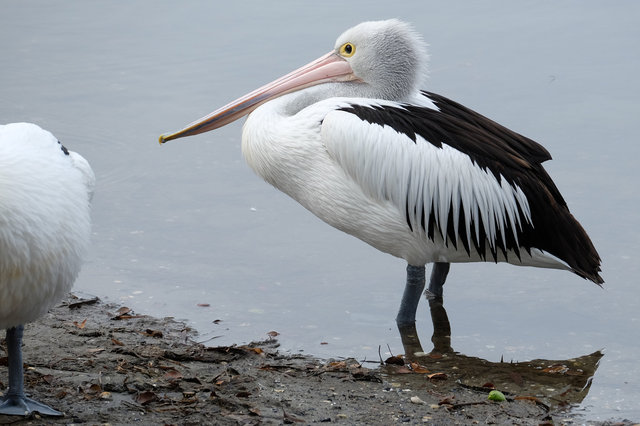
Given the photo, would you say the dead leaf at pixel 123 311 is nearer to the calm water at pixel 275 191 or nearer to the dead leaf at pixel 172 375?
the calm water at pixel 275 191

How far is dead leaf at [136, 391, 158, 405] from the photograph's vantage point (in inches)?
158

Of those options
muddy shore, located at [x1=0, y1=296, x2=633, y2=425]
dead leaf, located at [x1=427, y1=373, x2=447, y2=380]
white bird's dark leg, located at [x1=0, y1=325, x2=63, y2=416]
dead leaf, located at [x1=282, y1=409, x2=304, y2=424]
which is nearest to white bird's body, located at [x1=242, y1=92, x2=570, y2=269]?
muddy shore, located at [x1=0, y1=296, x2=633, y2=425]

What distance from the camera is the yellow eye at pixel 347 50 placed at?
5727 millimetres

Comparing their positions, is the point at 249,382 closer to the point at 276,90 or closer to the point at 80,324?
the point at 80,324

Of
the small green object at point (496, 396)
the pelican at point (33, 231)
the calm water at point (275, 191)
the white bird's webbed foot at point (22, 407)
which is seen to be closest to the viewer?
the pelican at point (33, 231)

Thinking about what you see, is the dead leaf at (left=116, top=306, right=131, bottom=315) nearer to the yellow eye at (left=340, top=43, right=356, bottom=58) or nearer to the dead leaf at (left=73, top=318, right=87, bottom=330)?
the dead leaf at (left=73, top=318, right=87, bottom=330)

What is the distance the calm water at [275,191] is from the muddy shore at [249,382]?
23 cm

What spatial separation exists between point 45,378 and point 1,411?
0.43 m

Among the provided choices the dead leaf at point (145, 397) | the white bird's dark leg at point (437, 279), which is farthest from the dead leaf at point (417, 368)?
the dead leaf at point (145, 397)

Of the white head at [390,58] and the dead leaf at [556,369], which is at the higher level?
the white head at [390,58]

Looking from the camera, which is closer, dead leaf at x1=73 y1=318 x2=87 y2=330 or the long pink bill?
dead leaf at x1=73 y1=318 x2=87 y2=330

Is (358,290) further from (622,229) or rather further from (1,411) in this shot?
(1,411)

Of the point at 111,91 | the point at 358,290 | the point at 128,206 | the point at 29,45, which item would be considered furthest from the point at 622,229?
the point at 29,45

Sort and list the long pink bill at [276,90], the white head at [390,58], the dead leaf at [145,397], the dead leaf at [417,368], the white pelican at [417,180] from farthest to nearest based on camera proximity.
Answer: the long pink bill at [276,90]
the white head at [390,58]
the white pelican at [417,180]
the dead leaf at [417,368]
the dead leaf at [145,397]
